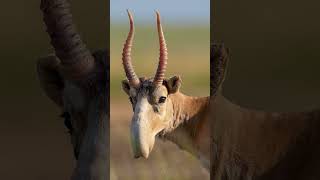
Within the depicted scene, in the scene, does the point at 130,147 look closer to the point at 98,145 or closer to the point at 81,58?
the point at 98,145

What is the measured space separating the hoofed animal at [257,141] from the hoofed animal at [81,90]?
0.27m

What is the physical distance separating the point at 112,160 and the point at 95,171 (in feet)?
0.28

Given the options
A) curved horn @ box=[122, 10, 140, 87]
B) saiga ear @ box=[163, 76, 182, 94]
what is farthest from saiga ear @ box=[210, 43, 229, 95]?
curved horn @ box=[122, 10, 140, 87]

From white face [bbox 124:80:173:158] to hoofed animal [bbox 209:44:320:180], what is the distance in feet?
0.51

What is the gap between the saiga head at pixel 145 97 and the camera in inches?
66.9

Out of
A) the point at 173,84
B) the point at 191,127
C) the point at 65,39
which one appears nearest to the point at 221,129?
the point at 191,127

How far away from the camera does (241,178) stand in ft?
6.12

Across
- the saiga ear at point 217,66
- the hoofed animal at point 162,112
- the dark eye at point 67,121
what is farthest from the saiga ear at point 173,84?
the dark eye at point 67,121

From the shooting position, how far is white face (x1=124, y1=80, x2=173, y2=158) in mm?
1698

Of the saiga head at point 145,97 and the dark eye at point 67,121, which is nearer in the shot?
the saiga head at point 145,97

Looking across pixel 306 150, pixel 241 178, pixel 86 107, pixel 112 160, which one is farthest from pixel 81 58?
pixel 306 150

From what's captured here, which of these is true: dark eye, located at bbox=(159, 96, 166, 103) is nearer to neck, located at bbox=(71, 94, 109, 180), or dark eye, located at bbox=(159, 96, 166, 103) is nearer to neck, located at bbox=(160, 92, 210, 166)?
neck, located at bbox=(160, 92, 210, 166)

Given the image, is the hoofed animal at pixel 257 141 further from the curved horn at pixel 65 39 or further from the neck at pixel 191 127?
the curved horn at pixel 65 39

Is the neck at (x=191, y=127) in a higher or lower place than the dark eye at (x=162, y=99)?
lower
